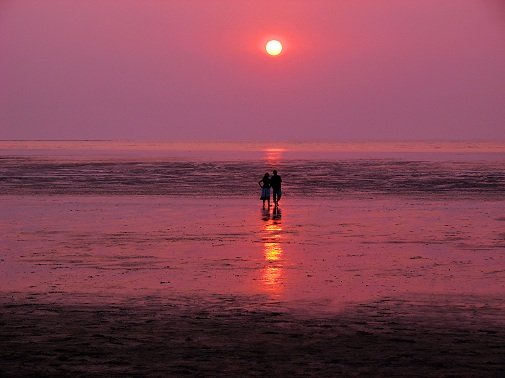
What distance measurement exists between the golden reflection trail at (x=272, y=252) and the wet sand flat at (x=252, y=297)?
0.19 ft

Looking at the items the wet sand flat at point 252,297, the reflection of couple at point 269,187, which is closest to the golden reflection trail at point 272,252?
the wet sand flat at point 252,297

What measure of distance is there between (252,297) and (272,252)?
243 inches

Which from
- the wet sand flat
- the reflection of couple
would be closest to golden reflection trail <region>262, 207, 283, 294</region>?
the wet sand flat

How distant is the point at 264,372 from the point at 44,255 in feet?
37.7

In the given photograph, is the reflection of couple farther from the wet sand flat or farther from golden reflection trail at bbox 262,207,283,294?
the wet sand flat

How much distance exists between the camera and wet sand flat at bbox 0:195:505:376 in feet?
35.1

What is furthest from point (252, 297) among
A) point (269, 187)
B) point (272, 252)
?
point (269, 187)

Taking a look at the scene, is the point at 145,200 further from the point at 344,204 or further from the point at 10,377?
the point at 10,377

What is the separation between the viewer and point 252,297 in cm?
1497

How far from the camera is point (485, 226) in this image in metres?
27.5

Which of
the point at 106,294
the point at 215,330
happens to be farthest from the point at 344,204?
the point at 215,330

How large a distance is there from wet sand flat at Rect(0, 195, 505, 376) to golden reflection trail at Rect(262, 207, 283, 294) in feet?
0.19

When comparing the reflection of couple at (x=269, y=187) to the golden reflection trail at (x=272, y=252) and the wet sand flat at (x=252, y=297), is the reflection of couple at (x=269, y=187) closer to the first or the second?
the golden reflection trail at (x=272, y=252)

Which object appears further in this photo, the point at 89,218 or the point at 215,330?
the point at 89,218
